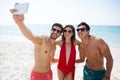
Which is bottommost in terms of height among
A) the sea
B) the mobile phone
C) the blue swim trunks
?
the sea

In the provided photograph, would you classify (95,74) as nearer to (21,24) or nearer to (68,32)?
(68,32)

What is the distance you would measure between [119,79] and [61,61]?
3.89 meters

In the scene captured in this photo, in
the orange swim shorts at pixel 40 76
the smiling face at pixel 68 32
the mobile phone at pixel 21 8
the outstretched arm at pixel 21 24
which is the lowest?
the orange swim shorts at pixel 40 76

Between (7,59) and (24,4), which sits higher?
(24,4)

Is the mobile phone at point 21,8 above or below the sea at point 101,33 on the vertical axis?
above

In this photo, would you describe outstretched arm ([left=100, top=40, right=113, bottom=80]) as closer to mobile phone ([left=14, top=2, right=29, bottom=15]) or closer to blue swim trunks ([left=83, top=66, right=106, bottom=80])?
blue swim trunks ([left=83, top=66, right=106, bottom=80])

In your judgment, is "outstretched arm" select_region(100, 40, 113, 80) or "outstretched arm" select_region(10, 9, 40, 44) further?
"outstretched arm" select_region(100, 40, 113, 80)

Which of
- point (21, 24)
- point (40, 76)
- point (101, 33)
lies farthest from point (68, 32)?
point (101, 33)

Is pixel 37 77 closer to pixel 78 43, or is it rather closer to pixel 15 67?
pixel 78 43

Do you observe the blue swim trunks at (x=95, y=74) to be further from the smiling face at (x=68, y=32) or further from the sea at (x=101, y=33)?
the sea at (x=101, y=33)

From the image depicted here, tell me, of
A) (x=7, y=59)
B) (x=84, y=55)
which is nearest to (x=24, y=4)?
(x=84, y=55)

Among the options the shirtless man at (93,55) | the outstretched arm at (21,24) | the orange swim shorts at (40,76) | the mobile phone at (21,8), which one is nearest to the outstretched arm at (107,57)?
the shirtless man at (93,55)

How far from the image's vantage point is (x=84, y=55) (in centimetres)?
A: 484

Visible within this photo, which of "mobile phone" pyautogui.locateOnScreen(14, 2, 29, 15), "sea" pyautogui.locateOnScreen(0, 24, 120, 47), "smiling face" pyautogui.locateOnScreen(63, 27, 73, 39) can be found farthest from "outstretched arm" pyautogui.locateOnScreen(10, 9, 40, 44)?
"sea" pyautogui.locateOnScreen(0, 24, 120, 47)
